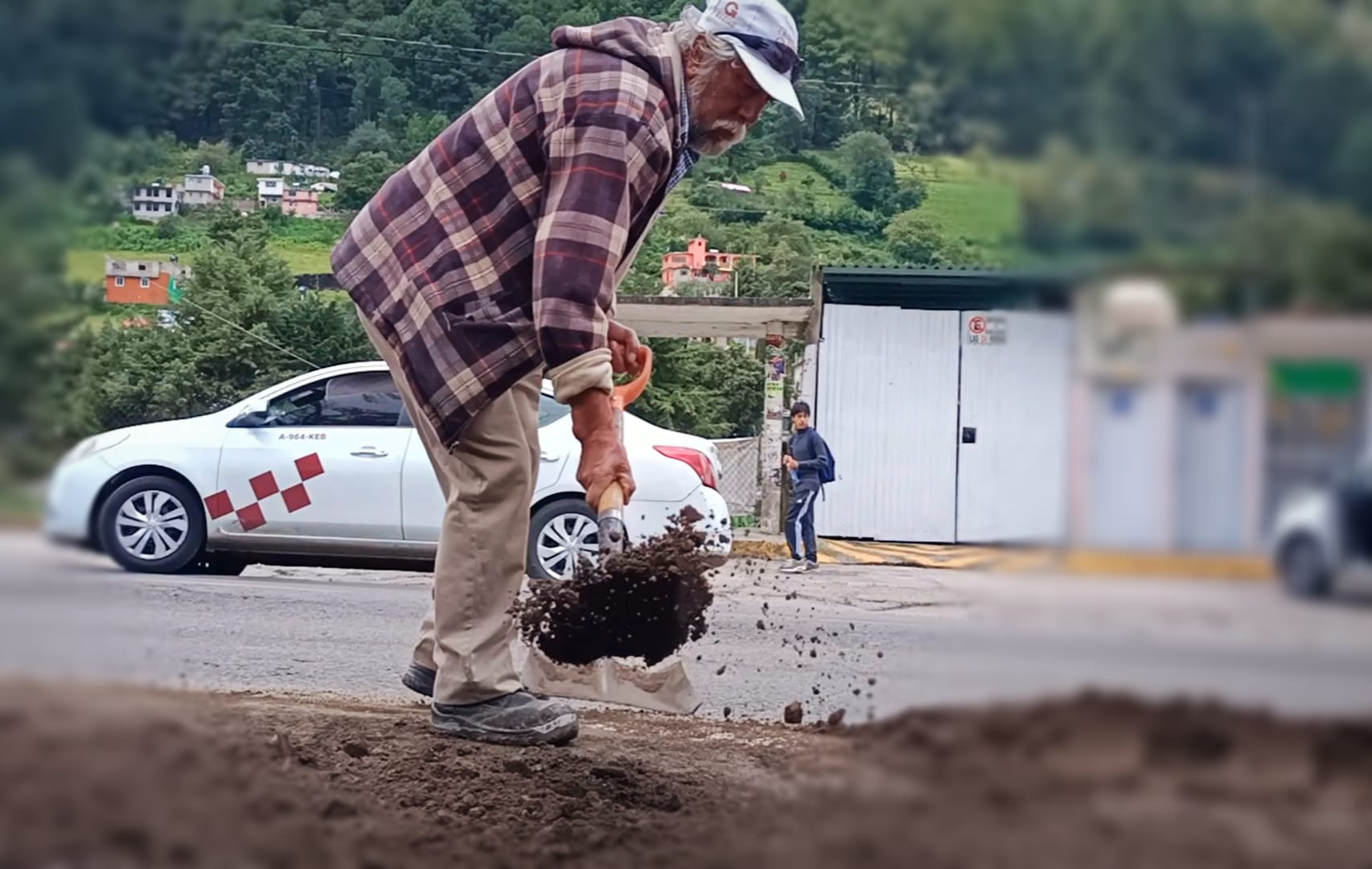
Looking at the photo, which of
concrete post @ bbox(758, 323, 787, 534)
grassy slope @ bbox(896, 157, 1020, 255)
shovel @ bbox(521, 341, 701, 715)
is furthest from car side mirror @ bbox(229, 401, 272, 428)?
grassy slope @ bbox(896, 157, 1020, 255)

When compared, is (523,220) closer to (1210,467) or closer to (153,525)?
(153,525)

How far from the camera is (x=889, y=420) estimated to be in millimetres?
3670

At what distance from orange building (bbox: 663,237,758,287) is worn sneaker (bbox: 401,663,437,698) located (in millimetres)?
1147

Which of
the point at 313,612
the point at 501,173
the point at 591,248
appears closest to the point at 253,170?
the point at 501,173

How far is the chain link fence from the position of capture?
4809 mm

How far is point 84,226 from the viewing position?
1024 millimetres

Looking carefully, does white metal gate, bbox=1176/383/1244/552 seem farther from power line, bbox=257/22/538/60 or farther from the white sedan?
the white sedan

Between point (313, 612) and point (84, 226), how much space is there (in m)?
4.92

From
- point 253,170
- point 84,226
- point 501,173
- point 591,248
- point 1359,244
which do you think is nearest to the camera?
point 1359,244

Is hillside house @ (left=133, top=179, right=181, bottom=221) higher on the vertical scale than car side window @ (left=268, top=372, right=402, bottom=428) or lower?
higher

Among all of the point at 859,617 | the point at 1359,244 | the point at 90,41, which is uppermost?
the point at 90,41

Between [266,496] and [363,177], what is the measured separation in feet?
7.95

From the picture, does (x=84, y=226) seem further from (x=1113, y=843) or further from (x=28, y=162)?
(x=1113, y=843)

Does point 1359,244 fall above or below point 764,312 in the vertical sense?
below
